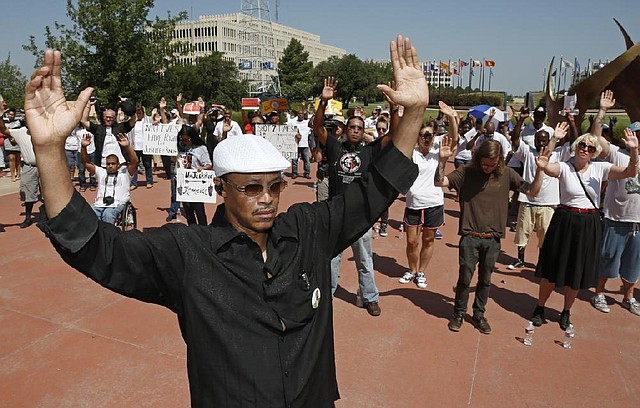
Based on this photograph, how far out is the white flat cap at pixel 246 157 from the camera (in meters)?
1.81

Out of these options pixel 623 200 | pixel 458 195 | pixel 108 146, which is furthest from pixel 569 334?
pixel 108 146

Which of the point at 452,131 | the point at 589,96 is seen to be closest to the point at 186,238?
the point at 452,131

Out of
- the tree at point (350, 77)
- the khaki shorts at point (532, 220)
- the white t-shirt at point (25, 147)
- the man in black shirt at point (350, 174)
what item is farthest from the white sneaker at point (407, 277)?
the tree at point (350, 77)

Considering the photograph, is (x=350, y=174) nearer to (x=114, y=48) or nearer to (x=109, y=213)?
(x=109, y=213)

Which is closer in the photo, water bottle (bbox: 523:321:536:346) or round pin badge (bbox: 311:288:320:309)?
round pin badge (bbox: 311:288:320:309)

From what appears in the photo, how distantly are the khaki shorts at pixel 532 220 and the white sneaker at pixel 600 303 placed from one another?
3.77 ft

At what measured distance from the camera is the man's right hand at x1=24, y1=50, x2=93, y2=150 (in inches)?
55.8

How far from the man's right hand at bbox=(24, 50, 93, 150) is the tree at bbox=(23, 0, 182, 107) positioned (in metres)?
24.1

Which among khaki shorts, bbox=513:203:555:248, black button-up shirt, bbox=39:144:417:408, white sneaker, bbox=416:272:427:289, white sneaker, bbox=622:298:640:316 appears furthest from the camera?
khaki shorts, bbox=513:203:555:248

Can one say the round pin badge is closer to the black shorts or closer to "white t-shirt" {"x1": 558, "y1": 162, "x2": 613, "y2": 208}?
"white t-shirt" {"x1": 558, "y1": 162, "x2": 613, "y2": 208}

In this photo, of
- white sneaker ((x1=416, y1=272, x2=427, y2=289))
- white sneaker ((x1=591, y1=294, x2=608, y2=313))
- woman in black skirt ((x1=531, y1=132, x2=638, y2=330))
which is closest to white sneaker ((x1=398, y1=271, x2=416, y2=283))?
white sneaker ((x1=416, y1=272, x2=427, y2=289))

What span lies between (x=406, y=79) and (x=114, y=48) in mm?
24985

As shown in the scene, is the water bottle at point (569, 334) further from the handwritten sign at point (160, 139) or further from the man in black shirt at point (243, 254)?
the handwritten sign at point (160, 139)

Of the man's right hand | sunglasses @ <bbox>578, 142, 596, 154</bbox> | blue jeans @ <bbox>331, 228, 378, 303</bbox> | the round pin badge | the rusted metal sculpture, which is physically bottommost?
blue jeans @ <bbox>331, 228, 378, 303</bbox>
